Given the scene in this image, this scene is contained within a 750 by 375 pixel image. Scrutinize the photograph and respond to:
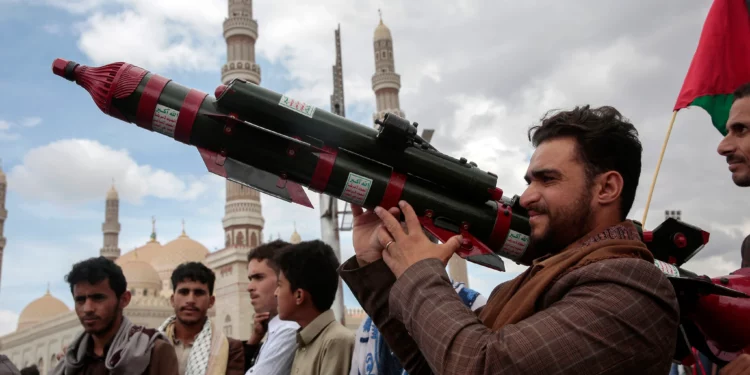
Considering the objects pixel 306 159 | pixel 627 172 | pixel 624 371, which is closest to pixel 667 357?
pixel 624 371

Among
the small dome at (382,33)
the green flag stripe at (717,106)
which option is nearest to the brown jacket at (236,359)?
the green flag stripe at (717,106)

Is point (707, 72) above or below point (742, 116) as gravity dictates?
above

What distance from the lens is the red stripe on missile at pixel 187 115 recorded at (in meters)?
1.93

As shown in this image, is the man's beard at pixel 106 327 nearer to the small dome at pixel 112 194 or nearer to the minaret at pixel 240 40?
the minaret at pixel 240 40

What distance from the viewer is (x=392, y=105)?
2869cm

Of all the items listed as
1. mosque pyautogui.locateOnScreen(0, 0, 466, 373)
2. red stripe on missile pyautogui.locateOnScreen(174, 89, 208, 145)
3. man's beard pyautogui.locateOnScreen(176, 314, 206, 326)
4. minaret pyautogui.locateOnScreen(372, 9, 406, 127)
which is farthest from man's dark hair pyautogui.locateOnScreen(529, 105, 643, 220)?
minaret pyautogui.locateOnScreen(372, 9, 406, 127)

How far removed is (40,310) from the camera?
36656 millimetres

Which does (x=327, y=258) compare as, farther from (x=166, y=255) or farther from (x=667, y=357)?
(x=166, y=255)

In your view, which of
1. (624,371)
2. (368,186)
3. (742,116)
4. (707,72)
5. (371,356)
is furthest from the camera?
(707,72)

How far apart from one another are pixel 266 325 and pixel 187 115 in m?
2.13

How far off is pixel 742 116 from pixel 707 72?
2.41m

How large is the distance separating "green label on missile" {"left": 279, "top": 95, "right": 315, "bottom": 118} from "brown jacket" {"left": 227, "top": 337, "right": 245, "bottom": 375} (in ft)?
6.48

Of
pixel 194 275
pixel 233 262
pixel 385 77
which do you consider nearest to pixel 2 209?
pixel 233 262

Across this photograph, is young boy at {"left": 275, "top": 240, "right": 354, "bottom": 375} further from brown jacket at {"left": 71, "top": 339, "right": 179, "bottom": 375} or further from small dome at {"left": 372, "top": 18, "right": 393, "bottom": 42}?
small dome at {"left": 372, "top": 18, "right": 393, "bottom": 42}
